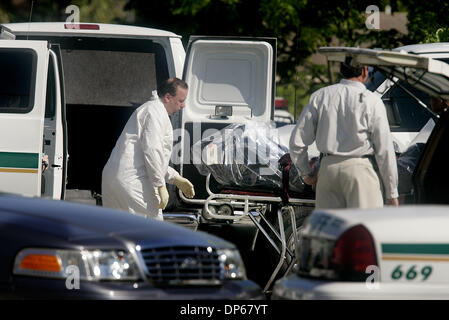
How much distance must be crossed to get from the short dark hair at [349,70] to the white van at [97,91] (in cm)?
236

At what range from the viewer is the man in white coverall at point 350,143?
7.56 metres

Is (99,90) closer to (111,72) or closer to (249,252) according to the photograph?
(111,72)

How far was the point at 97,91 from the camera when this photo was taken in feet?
43.2

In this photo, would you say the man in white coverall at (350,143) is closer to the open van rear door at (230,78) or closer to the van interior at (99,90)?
the open van rear door at (230,78)

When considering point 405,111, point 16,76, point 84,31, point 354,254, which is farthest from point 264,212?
point 84,31

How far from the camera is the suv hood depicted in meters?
6.62

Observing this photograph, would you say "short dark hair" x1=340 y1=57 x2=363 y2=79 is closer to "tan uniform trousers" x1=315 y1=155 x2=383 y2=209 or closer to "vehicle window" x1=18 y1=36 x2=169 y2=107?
"tan uniform trousers" x1=315 y1=155 x2=383 y2=209

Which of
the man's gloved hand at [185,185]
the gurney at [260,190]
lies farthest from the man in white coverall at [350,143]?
the man's gloved hand at [185,185]

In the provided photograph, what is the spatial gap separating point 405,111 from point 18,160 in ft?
14.8

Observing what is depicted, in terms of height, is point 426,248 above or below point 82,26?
below

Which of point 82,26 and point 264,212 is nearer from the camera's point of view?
point 264,212

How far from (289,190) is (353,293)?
3.70m
